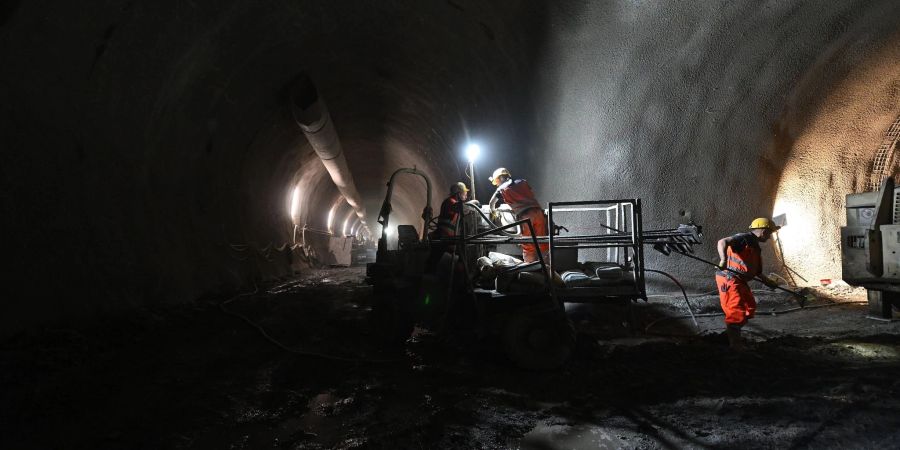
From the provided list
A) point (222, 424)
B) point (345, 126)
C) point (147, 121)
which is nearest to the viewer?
point (222, 424)

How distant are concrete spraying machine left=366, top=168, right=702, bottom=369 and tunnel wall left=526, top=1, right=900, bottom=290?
1.76 m

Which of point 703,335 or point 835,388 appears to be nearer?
point 835,388

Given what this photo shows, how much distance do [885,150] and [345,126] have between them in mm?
12076

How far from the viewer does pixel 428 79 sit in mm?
9711

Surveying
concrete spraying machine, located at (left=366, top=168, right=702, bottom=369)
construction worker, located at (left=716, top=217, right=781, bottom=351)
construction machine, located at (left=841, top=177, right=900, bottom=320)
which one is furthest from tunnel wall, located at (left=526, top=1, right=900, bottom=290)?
construction worker, located at (left=716, top=217, right=781, bottom=351)

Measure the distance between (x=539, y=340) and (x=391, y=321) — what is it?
1965mm

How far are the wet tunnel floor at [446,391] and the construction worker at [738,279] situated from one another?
0.93 feet

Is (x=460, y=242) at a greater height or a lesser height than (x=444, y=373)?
greater

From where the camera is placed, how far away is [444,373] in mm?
4121

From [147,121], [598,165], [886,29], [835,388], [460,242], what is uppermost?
[886,29]

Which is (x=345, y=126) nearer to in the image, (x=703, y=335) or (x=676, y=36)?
(x=676, y=36)

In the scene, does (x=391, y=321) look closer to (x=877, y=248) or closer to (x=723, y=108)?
Answer: (x=723, y=108)

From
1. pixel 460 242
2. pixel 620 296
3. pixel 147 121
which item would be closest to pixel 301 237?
pixel 147 121

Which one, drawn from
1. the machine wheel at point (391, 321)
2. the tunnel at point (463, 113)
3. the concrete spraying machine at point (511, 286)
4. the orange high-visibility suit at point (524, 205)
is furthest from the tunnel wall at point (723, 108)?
the machine wheel at point (391, 321)
